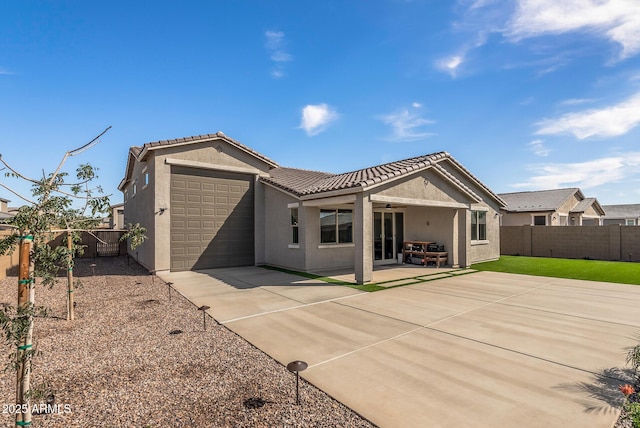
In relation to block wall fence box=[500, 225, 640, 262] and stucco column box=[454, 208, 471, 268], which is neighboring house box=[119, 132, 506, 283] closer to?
stucco column box=[454, 208, 471, 268]

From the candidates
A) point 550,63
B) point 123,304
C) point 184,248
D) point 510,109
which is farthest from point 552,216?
point 123,304

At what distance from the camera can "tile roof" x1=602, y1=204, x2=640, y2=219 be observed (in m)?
38.1

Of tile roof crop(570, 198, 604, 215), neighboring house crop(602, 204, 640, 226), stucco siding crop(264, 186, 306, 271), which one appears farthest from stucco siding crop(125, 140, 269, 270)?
neighboring house crop(602, 204, 640, 226)

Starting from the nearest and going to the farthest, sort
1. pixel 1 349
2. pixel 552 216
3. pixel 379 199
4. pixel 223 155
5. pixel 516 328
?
pixel 1 349
pixel 516 328
pixel 379 199
pixel 223 155
pixel 552 216

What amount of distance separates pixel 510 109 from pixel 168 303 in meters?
15.1

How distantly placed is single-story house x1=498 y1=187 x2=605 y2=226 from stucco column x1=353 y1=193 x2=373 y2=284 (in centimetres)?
1953

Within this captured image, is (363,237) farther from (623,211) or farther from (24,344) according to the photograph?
(623,211)

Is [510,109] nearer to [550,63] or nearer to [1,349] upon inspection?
[550,63]

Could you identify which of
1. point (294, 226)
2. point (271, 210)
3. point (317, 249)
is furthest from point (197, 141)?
point (317, 249)

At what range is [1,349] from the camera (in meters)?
5.00

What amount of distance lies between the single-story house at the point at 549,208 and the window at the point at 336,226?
56.7 ft

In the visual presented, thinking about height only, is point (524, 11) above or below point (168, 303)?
above

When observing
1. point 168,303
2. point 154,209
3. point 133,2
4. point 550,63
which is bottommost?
point 168,303

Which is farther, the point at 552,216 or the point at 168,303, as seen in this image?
the point at 552,216
